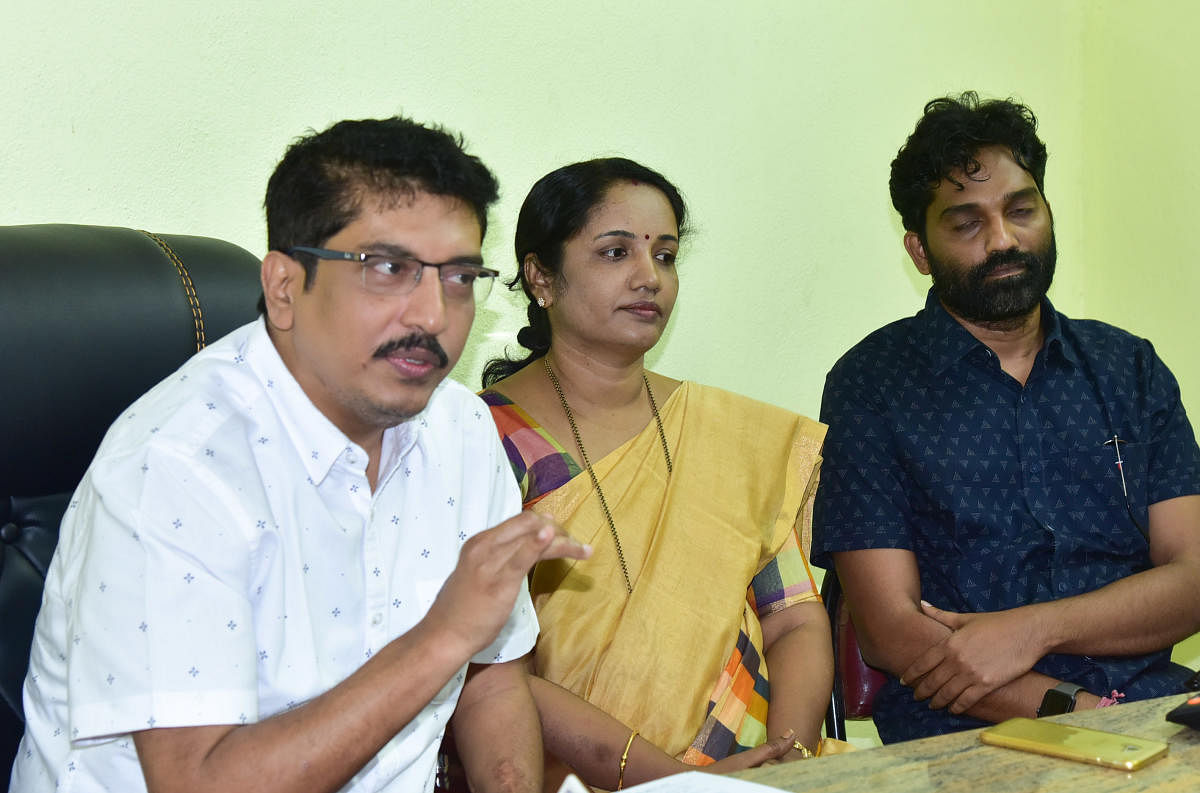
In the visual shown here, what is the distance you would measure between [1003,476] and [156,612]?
1598 millimetres

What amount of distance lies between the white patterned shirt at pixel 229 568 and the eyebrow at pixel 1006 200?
4.23 feet

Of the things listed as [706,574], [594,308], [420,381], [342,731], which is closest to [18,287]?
[420,381]

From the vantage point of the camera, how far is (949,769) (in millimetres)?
1141

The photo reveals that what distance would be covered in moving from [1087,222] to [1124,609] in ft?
5.95

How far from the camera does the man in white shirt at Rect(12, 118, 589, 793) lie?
110 cm

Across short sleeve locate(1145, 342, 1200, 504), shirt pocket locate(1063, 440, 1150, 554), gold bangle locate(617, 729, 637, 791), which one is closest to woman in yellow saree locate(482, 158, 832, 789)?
gold bangle locate(617, 729, 637, 791)

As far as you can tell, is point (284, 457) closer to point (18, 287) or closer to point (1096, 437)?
point (18, 287)

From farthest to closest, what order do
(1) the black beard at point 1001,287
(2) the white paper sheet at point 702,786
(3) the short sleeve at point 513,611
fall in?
(1) the black beard at point 1001,287, (3) the short sleeve at point 513,611, (2) the white paper sheet at point 702,786

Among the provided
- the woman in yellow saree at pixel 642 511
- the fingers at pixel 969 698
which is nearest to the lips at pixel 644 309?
the woman in yellow saree at pixel 642 511

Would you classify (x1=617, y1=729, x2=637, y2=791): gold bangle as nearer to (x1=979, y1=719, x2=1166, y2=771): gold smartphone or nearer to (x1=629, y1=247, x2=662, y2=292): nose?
(x1=979, y1=719, x2=1166, y2=771): gold smartphone

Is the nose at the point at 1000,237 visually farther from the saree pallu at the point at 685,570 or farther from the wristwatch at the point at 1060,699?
the wristwatch at the point at 1060,699

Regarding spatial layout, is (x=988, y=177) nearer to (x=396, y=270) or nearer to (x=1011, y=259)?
(x=1011, y=259)

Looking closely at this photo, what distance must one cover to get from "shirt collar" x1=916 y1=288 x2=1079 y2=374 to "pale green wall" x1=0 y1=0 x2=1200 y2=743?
602 mm

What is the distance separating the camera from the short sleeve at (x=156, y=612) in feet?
3.56
